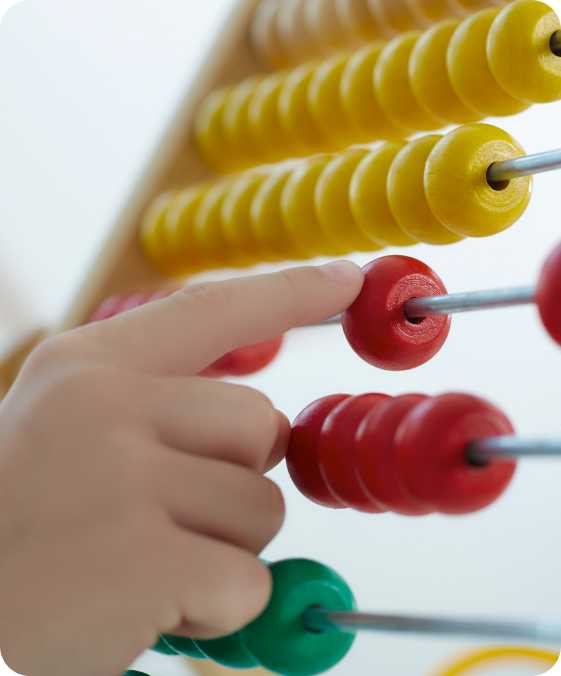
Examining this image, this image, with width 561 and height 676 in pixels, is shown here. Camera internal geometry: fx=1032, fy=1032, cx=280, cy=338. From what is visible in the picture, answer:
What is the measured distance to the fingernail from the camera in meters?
0.59

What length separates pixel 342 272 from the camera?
591 mm

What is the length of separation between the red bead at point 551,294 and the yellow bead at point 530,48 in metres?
0.19

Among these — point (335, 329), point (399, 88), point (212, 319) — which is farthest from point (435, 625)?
point (335, 329)

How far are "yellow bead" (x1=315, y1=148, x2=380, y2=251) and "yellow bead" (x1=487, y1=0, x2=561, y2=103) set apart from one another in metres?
0.17

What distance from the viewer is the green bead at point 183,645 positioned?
595mm

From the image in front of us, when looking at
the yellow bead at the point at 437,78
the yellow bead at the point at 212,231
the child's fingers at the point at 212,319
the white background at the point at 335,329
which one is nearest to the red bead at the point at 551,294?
the child's fingers at the point at 212,319

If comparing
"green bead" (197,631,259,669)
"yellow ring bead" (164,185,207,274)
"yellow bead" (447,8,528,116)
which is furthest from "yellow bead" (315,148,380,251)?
"green bead" (197,631,259,669)

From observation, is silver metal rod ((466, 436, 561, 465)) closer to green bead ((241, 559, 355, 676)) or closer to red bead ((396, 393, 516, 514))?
red bead ((396, 393, 516, 514))

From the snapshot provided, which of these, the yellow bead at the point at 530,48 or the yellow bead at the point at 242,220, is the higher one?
the yellow bead at the point at 530,48

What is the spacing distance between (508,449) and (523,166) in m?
0.19

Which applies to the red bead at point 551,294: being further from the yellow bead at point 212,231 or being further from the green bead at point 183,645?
the yellow bead at point 212,231

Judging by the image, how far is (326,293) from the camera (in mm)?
579

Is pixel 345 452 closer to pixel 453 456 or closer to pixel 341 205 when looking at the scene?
pixel 453 456

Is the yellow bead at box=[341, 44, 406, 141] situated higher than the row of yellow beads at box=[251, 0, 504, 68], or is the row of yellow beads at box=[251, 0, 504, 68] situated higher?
the row of yellow beads at box=[251, 0, 504, 68]
